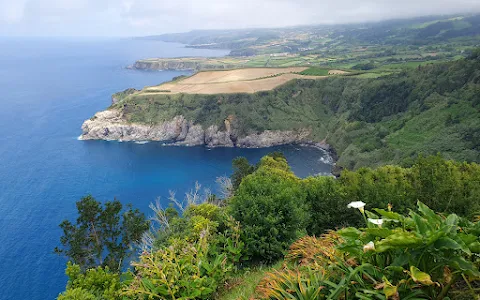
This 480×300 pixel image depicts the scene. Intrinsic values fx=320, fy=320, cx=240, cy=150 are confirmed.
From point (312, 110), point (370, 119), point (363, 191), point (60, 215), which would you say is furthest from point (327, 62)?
point (363, 191)

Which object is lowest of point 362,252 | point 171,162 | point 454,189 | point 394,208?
point 171,162

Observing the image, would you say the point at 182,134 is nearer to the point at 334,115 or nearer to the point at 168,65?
the point at 334,115

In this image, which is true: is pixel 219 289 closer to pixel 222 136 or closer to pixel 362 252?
pixel 362 252

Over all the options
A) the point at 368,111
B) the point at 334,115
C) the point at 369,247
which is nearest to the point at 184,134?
the point at 334,115

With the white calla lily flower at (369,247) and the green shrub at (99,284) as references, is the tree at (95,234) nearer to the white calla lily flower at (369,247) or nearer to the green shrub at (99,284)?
the green shrub at (99,284)

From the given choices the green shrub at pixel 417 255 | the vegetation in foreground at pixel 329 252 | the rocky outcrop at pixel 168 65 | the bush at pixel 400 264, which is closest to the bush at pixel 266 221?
the vegetation in foreground at pixel 329 252

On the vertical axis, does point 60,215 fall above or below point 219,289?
below
